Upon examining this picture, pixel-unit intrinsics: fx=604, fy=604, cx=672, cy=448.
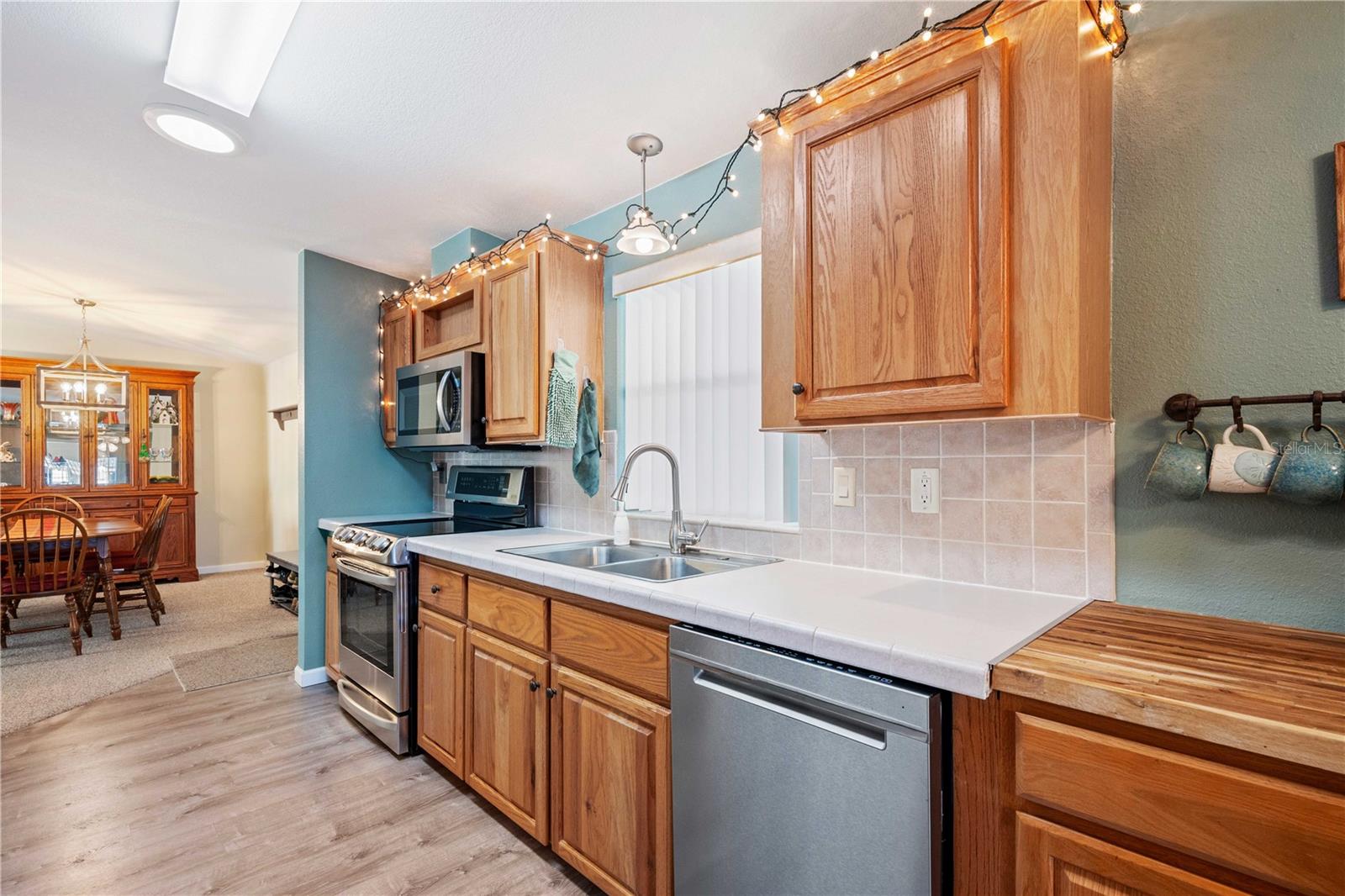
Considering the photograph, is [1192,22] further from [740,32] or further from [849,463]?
[849,463]

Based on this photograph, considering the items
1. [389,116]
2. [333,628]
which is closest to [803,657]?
[389,116]

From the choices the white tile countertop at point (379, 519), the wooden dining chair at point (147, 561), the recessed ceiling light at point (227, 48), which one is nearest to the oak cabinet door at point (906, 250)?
the recessed ceiling light at point (227, 48)

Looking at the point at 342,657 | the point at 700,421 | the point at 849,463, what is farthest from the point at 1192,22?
the point at 342,657

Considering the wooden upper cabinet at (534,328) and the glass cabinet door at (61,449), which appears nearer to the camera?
the wooden upper cabinet at (534,328)

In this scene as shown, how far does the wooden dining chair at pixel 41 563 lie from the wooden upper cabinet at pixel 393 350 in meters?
2.21

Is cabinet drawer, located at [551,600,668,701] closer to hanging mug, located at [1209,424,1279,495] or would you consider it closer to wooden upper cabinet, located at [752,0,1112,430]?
wooden upper cabinet, located at [752,0,1112,430]

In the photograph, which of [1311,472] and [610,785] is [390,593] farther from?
[1311,472]

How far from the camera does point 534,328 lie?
8.09 ft

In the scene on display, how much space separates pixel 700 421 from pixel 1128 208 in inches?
54.8

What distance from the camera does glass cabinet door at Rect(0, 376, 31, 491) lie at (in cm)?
538

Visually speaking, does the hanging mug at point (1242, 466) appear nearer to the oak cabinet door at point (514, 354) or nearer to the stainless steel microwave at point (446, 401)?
the oak cabinet door at point (514, 354)

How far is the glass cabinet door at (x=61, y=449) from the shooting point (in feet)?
18.1

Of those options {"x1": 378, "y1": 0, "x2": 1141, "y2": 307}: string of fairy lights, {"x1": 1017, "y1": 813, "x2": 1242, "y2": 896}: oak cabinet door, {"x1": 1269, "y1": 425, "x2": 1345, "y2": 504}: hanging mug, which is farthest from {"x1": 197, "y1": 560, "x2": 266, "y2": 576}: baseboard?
{"x1": 1269, "y1": 425, "x2": 1345, "y2": 504}: hanging mug

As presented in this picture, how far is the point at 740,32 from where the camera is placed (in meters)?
1.61
